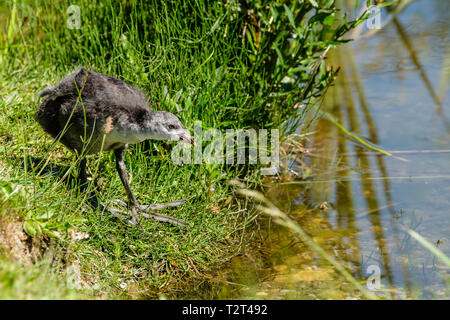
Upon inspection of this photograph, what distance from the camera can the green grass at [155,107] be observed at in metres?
3.46

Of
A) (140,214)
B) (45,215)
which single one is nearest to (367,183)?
(140,214)

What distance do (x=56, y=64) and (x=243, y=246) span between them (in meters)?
2.68

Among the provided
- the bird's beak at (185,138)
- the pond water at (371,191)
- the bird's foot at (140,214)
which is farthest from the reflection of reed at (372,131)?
the bird's beak at (185,138)

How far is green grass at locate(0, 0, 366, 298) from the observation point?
3.46m

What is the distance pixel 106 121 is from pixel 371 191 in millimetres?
2356

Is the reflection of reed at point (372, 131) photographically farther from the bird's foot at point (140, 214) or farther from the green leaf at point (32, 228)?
the green leaf at point (32, 228)

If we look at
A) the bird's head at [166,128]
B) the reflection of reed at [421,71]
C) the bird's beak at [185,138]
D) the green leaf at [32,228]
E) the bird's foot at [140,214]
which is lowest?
the reflection of reed at [421,71]

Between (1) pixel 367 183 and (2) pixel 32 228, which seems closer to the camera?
(2) pixel 32 228

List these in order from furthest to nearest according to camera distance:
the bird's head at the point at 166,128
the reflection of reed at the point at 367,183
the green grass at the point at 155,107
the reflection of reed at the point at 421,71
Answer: the reflection of reed at the point at 421,71 → the reflection of reed at the point at 367,183 → the bird's head at the point at 166,128 → the green grass at the point at 155,107

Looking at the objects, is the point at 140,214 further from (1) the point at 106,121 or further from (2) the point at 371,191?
(2) the point at 371,191

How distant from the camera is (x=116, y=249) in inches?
145

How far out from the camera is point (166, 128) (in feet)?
12.1

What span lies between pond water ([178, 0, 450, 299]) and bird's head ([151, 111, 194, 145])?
0.94m

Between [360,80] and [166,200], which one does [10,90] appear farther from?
[360,80]
